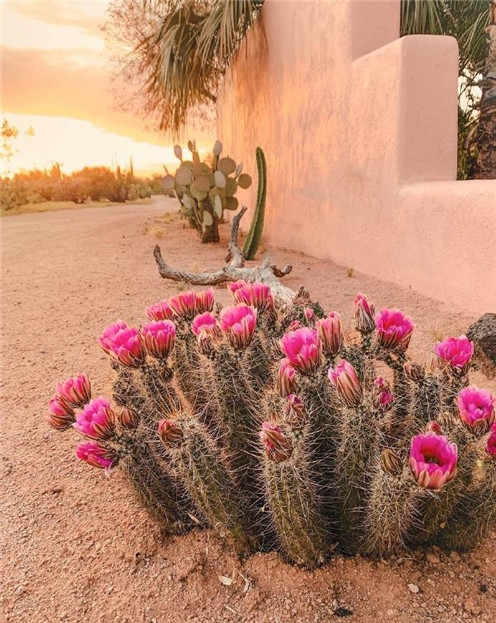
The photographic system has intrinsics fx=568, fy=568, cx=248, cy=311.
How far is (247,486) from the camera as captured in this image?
161 centimetres

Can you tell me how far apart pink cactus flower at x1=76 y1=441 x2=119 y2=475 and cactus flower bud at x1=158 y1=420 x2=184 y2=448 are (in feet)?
0.64

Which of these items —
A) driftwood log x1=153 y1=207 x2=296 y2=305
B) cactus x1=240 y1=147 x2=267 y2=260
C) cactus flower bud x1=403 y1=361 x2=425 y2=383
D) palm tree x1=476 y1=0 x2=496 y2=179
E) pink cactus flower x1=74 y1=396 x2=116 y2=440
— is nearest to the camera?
pink cactus flower x1=74 y1=396 x2=116 y2=440

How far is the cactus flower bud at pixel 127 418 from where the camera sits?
58.0 inches

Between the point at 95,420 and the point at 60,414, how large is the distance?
0.54 ft

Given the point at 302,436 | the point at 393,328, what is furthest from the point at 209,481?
the point at 393,328

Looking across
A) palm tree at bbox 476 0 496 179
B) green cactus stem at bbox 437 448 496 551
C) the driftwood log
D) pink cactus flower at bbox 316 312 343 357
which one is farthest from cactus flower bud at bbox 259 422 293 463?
palm tree at bbox 476 0 496 179

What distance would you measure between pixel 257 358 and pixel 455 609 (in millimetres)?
814

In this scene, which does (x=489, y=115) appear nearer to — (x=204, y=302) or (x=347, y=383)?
(x=204, y=302)

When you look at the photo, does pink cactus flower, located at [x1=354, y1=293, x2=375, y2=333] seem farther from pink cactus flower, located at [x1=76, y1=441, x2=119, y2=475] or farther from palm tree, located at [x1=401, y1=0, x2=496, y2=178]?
palm tree, located at [x1=401, y1=0, x2=496, y2=178]

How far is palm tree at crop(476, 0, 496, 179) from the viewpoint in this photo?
4.74m

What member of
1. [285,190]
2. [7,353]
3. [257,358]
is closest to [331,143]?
[285,190]

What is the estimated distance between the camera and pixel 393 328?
1560mm

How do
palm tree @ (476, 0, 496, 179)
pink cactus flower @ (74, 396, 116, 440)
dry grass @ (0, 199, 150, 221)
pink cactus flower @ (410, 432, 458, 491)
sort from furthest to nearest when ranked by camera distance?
dry grass @ (0, 199, 150, 221), palm tree @ (476, 0, 496, 179), pink cactus flower @ (74, 396, 116, 440), pink cactus flower @ (410, 432, 458, 491)

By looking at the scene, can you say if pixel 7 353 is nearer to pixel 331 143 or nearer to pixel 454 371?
pixel 454 371
